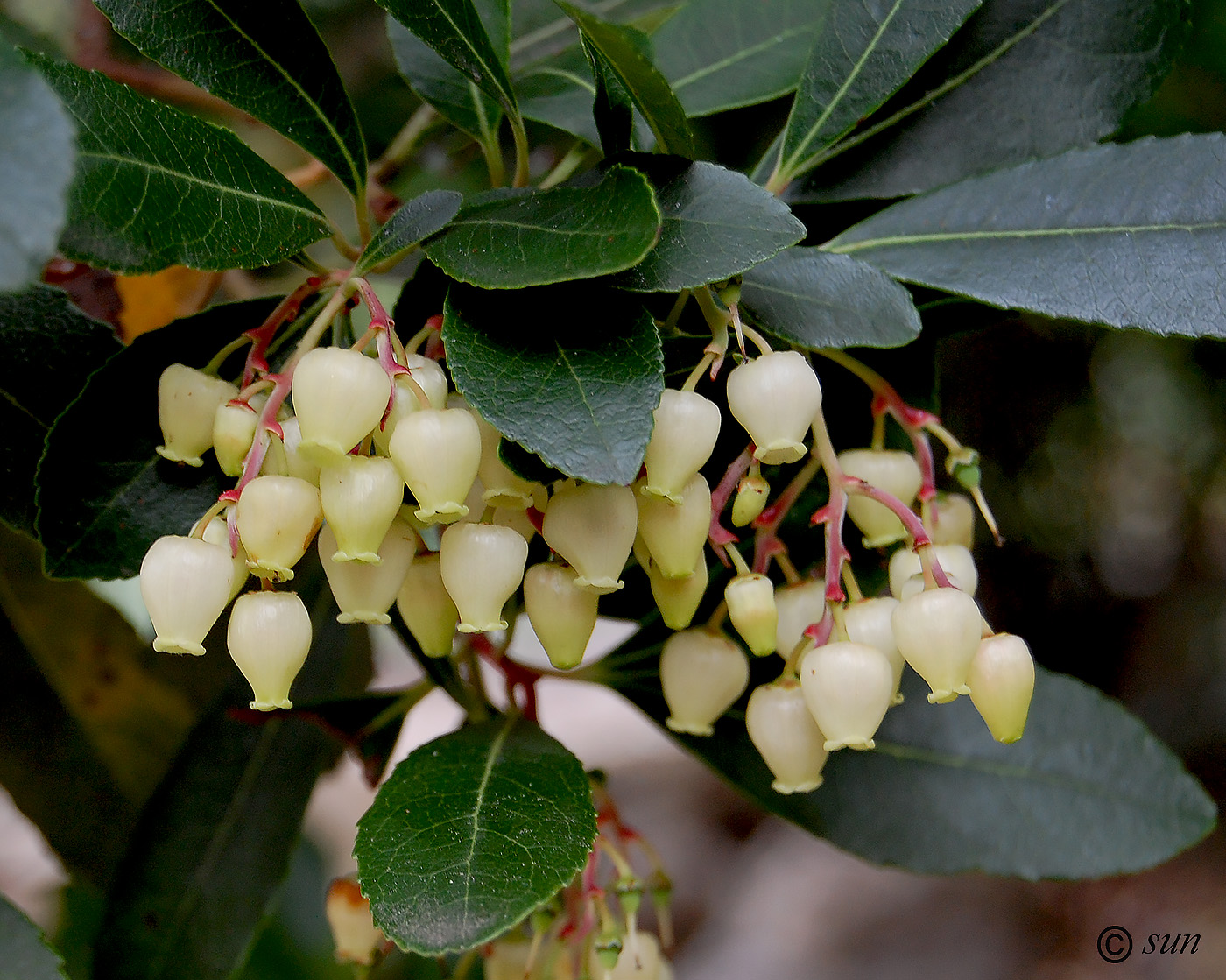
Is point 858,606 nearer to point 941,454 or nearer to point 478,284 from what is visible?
point 478,284

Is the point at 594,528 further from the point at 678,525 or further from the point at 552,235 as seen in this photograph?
the point at 552,235

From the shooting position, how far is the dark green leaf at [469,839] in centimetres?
52

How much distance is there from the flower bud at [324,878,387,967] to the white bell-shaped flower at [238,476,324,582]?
0.40m

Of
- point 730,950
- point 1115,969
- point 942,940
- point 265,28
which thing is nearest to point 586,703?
point 730,950

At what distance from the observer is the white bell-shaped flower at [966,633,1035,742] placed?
53 centimetres

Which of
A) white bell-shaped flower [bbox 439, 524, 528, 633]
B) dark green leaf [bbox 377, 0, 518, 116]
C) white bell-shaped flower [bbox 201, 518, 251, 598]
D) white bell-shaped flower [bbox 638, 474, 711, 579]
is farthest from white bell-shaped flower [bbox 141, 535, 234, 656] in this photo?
dark green leaf [bbox 377, 0, 518, 116]

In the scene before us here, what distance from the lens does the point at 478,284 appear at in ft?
1.58

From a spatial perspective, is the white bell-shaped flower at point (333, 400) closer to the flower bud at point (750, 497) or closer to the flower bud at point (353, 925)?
the flower bud at point (750, 497)

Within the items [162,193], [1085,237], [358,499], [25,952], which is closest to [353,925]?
[25,952]

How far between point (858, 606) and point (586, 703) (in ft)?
7.38

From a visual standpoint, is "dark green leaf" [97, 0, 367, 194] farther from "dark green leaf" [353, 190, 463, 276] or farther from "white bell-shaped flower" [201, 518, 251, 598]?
"white bell-shaped flower" [201, 518, 251, 598]

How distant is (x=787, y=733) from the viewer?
58cm

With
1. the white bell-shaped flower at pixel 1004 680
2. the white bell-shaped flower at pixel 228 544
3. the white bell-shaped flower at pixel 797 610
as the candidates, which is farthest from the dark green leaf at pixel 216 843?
the white bell-shaped flower at pixel 1004 680

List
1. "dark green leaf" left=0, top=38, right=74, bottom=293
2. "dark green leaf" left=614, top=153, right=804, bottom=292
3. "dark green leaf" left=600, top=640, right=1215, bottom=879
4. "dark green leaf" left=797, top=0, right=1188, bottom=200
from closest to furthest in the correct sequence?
"dark green leaf" left=0, top=38, right=74, bottom=293 → "dark green leaf" left=614, top=153, right=804, bottom=292 → "dark green leaf" left=797, top=0, right=1188, bottom=200 → "dark green leaf" left=600, top=640, right=1215, bottom=879
